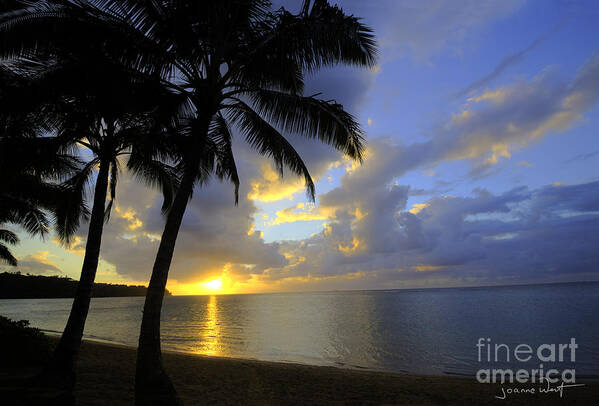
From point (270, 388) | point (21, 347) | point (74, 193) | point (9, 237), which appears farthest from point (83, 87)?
point (9, 237)

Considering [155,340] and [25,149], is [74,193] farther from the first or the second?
[155,340]

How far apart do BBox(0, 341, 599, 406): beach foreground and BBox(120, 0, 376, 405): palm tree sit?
8.79 feet

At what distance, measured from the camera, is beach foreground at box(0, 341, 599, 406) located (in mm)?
7238

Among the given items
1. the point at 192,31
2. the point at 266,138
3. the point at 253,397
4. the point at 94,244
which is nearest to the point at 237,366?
the point at 253,397

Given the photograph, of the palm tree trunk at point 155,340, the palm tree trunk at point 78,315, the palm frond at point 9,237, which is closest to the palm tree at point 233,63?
the palm tree trunk at point 155,340

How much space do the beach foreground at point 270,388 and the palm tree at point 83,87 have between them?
1300mm

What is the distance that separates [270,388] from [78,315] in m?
5.49

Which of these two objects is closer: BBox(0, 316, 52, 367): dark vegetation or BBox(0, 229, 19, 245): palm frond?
BBox(0, 316, 52, 367): dark vegetation

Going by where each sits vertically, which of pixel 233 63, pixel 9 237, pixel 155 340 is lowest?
pixel 155 340

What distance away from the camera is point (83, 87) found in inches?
245
